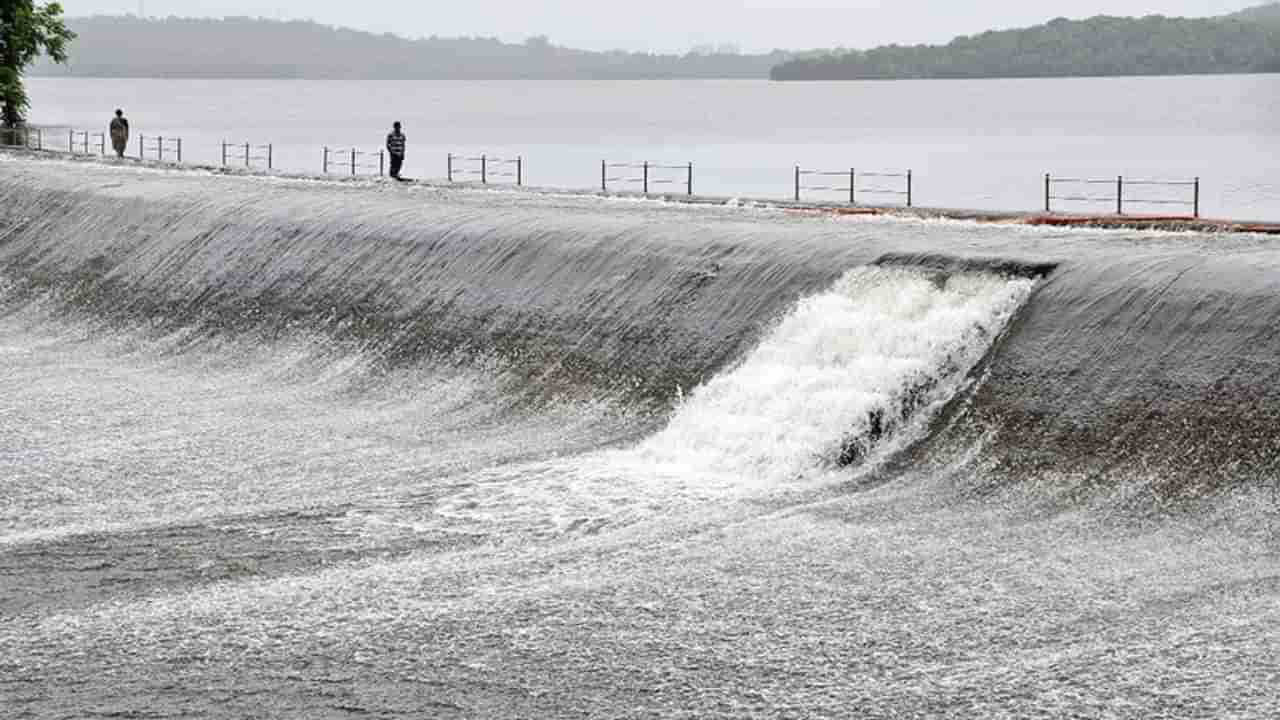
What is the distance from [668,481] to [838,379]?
3109 millimetres

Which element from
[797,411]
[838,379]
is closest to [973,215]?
[838,379]

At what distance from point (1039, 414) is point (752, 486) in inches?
137

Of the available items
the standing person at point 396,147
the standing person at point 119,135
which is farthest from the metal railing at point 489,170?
the standing person at point 396,147

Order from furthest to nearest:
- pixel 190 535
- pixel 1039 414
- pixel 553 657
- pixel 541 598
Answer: pixel 1039 414 → pixel 190 535 → pixel 541 598 → pixel 553 657

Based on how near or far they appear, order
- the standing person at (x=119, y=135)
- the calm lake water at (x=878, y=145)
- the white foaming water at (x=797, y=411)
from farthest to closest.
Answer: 1. the calm lake water at (x=878, y=145)
2. the standing person at (x=119, y=135)
3. the white foaming water at (x=797, y=411)

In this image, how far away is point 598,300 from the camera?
29219mm

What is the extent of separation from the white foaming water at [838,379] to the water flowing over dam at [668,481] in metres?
0.06

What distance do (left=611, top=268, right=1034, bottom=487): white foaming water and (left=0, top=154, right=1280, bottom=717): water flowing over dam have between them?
0.18 ft

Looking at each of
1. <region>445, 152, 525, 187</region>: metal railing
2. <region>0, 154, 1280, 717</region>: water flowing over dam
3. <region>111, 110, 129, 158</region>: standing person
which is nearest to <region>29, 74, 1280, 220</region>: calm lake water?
<region>445, 152, 525, 187</region>: metal railing

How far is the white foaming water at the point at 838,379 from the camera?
2242 cm

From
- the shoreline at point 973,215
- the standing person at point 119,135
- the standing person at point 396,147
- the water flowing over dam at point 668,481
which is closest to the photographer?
the water flowing over dam at point 668,481

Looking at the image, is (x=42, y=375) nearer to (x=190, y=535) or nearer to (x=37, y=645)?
(x=190, y=535)

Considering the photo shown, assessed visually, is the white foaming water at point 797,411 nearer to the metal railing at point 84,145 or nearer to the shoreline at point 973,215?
the shoreline at point 973,215

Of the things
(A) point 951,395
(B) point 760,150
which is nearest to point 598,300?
(A) point 951,395
